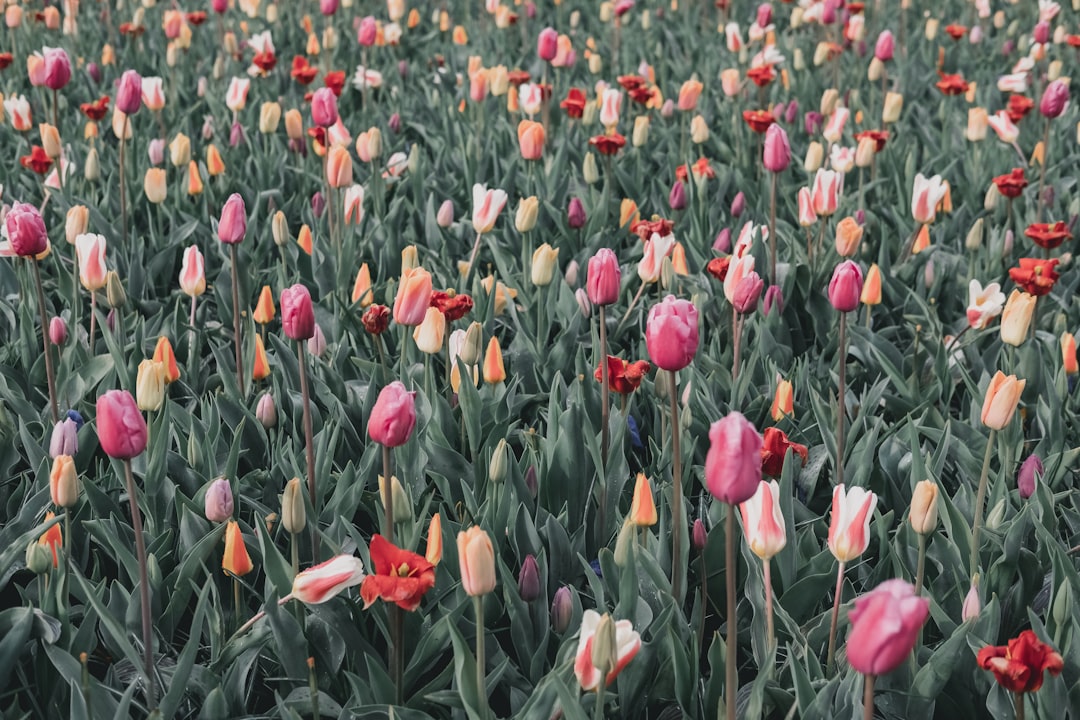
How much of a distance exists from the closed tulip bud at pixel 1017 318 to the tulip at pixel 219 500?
1.41 meters

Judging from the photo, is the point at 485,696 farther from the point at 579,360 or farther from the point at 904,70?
the point at 904,70

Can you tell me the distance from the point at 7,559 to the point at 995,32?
6.80 m

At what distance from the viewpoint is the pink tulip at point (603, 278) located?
72.8 inches

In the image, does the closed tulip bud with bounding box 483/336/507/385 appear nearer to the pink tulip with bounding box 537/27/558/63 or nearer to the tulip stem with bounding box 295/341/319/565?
the tulip stem with bounding box 295/341/319/565

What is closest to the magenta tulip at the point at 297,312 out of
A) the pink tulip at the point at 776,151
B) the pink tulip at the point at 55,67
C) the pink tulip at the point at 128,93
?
the pink tulip at the point at 776,151

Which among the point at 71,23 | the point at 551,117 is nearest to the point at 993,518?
the point at 551,117

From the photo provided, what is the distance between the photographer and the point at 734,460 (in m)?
1.16

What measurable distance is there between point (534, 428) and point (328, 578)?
98cm

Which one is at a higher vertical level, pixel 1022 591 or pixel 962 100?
pixel 1022 591

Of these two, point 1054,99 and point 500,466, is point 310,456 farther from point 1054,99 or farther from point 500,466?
point 1054,99

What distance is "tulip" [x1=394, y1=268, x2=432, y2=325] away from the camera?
199 centimetres

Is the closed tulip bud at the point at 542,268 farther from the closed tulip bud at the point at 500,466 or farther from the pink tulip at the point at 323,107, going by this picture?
the pink tulip at the point at 323,107

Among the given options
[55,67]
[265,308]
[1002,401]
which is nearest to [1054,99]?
[1002,401]

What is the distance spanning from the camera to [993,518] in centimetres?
192
